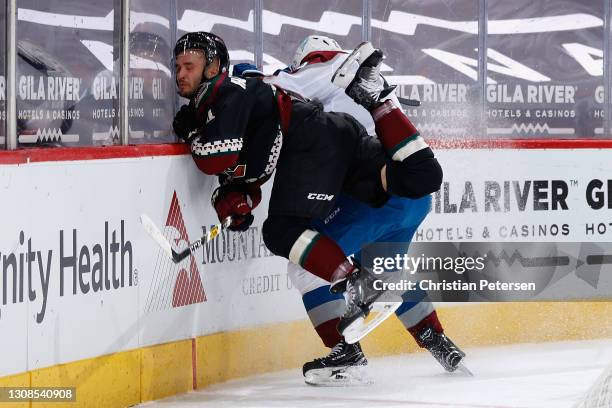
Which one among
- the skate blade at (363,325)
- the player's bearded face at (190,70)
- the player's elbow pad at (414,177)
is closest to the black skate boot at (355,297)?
the skate blade at (363,325)

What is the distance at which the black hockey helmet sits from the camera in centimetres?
486

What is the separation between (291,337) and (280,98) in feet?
3.31

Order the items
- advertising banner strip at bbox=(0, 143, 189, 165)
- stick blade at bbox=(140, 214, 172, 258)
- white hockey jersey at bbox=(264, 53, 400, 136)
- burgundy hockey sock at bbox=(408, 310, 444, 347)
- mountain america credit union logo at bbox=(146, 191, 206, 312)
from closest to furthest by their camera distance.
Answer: advertising banner strip at bbox=(0, 143, 189, 165), stick blade at bbox=(140, 214, 172, 258), mountain america credit union logo at bbox=(146, 191, 206, 312), white hockey jersey at bbox=(264, 53, 400, 136), burgundy hockey sock at bbox=(408, 310, 444, 347)

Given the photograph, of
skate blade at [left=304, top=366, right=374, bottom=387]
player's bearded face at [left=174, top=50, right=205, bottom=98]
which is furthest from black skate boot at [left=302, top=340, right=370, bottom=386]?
player's bearded face at [left=174, top=50, right=205, bottom=98]

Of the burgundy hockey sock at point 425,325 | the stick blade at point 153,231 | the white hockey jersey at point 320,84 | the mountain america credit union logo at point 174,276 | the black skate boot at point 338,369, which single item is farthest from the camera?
the burgundy hockey sock at point 425,325

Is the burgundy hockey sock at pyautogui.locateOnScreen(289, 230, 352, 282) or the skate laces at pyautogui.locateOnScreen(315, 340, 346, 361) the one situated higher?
the burgundy hockey sock at pyautogui.locateOnScreen(289, 230, 352, 282)

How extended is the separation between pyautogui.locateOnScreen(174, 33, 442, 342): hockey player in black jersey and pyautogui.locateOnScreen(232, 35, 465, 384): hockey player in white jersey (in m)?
0.04

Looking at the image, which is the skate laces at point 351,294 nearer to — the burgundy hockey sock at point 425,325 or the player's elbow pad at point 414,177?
the player's elbow pad at point 414,177

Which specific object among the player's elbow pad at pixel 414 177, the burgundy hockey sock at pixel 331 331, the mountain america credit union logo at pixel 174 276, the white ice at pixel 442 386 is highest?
the player's elbow pad at pixel 414 177

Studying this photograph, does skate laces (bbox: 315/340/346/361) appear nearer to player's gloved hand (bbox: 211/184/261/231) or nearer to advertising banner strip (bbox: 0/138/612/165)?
player's gloved hand (bbox: 211/184/261/231)

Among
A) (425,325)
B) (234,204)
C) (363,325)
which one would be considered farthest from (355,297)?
(425,325)

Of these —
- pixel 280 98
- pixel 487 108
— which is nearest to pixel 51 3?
pixel 280 98

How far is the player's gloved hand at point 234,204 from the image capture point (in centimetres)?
487

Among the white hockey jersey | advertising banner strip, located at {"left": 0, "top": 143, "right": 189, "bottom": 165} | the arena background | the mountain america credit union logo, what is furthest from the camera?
the white hockey jersey
